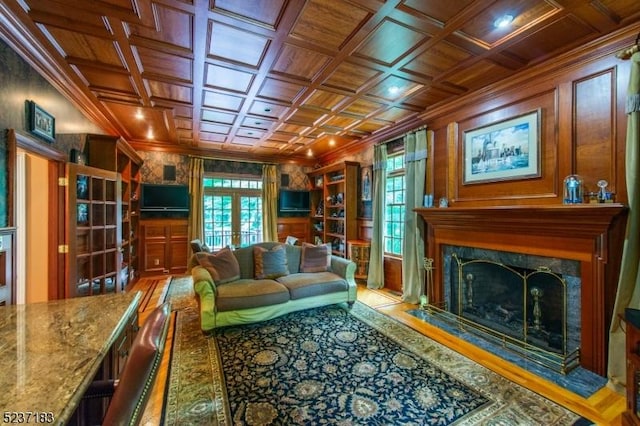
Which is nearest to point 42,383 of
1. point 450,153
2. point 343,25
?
point 343,25

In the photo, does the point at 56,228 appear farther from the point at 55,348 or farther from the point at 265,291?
the point at 55,348

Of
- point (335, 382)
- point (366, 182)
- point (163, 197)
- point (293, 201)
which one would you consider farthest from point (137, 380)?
point (293, 201)

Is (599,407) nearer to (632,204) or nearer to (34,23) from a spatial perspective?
(632,204)

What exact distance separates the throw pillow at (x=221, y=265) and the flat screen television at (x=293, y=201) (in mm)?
3386

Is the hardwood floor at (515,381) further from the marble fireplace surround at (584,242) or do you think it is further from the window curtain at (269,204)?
the window curtain at (269,204)

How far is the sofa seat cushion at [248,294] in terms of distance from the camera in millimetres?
3180

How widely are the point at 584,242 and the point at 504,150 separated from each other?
1.21 metres

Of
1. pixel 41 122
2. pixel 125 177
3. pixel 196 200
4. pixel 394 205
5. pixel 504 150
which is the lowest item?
pixel 394 205

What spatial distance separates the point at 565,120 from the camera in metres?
2.61

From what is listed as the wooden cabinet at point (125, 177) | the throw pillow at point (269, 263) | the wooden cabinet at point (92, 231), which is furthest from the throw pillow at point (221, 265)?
the wooden cabinet at point (125, 177)

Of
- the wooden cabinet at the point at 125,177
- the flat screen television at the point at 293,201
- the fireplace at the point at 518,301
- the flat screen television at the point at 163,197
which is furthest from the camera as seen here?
the flat screen television at the point at 293,201

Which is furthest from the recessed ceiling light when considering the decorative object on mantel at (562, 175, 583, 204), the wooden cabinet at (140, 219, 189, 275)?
the wooden cabinet at (140, 219, 189, 275)

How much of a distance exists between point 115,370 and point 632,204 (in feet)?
12.1

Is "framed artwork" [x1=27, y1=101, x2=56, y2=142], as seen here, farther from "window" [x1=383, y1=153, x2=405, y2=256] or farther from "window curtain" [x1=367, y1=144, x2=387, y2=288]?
"window" [x1=383, y1=153, x2=405, y2=256]
